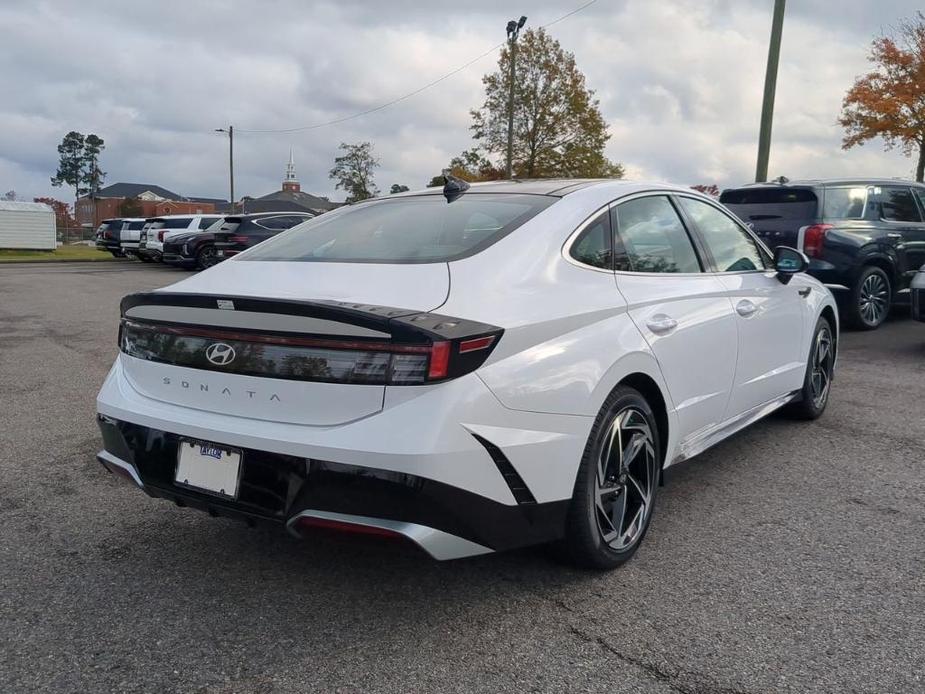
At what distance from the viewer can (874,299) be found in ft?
31.6

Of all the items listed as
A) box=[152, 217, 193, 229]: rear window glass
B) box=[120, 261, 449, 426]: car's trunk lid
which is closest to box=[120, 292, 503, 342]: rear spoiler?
box=[120, 261, 449, 426]: car's trunk lid

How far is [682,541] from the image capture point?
11.2 feet

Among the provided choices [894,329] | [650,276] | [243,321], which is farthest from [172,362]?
[894,329]

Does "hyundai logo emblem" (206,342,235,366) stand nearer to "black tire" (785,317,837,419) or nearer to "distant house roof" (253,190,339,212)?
"black tire" (785,317,837,419)

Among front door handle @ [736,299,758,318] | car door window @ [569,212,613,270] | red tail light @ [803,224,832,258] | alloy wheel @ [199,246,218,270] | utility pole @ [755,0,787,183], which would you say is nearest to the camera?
car door window @ [569,212,613,270]

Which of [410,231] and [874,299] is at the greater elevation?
[410,231]

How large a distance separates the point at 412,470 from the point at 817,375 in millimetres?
3894

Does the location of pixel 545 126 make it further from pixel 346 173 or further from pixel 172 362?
pixel 346 173

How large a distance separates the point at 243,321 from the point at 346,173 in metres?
65.1

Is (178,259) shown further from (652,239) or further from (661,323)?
(661,323)

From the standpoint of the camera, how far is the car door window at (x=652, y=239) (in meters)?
3.45

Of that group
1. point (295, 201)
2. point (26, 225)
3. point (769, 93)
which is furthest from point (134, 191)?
point (769, 93)

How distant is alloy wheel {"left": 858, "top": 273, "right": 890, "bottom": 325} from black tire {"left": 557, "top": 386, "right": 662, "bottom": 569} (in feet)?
24.0

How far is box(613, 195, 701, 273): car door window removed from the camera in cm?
345
